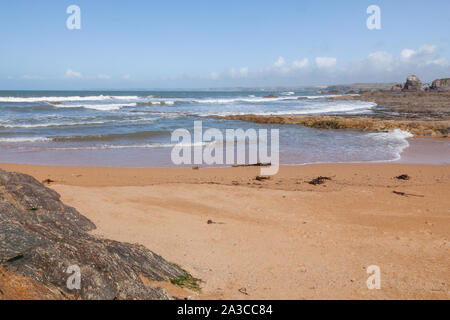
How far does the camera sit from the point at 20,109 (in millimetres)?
36906

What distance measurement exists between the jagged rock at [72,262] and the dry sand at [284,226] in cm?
77

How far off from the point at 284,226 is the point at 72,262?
14.7 feet

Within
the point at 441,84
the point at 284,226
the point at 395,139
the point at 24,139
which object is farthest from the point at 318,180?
the point at 441,84

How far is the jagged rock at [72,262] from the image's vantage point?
9.20 ft

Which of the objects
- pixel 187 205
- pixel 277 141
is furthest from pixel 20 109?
pixel 187 205

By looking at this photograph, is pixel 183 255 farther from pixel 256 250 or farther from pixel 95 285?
pixel 95 285

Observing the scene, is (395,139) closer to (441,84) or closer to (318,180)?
(318,180)

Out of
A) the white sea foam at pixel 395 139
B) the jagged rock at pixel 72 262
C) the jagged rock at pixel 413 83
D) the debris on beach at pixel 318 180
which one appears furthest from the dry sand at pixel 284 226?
the jagged rock at pixel 413 83

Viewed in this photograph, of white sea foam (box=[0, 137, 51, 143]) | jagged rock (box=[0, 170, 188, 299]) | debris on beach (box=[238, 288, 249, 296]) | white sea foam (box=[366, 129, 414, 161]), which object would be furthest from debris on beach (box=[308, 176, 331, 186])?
white sea foam (box=[0, 137, 51, 143])

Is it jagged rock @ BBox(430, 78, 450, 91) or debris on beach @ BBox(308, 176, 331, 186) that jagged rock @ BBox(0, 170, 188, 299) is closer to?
debris on beach @ BBox(308, 176, 331, 186)

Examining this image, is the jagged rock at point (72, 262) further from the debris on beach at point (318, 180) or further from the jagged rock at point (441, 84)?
the jagged rock at point (441, 84)

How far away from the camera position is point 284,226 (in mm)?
6750

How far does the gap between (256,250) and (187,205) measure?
2.74 meters

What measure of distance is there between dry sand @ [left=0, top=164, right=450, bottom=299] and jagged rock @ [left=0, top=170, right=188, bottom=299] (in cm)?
77
